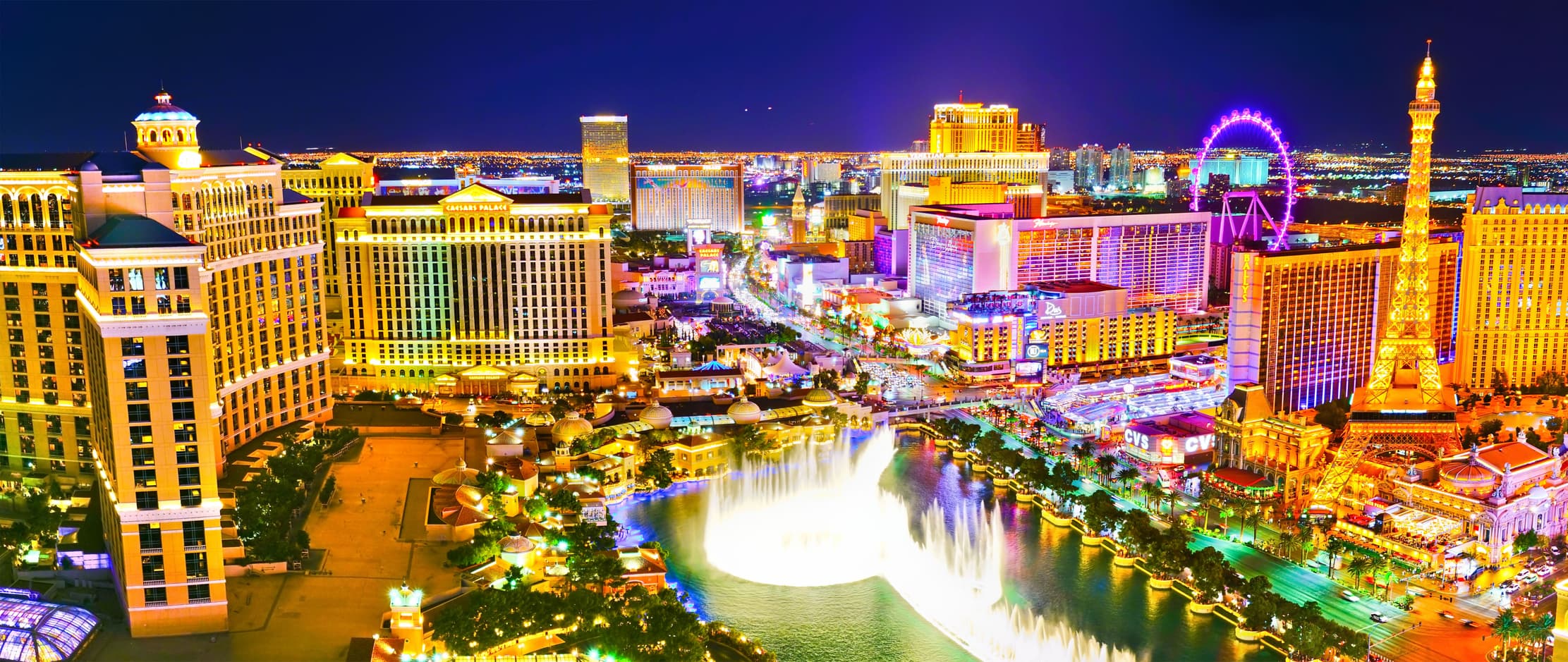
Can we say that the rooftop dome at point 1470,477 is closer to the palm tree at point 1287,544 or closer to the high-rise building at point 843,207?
the palm tree at point 1287,544

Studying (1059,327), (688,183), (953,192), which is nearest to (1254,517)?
(1059,327)

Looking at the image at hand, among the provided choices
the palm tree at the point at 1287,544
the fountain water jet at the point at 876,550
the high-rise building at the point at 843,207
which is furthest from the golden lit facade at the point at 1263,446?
the high-rise building at the point at 843,207

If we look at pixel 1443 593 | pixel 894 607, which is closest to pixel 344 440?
pixel 894 607

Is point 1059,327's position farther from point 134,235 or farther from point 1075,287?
point 134,235

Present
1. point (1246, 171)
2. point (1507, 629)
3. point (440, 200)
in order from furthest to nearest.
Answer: point (1246, 171) → point (440, 200) → point (1507, 629)

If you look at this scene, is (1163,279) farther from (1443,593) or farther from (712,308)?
(1443,593)

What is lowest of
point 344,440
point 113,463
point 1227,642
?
point 1227,642
